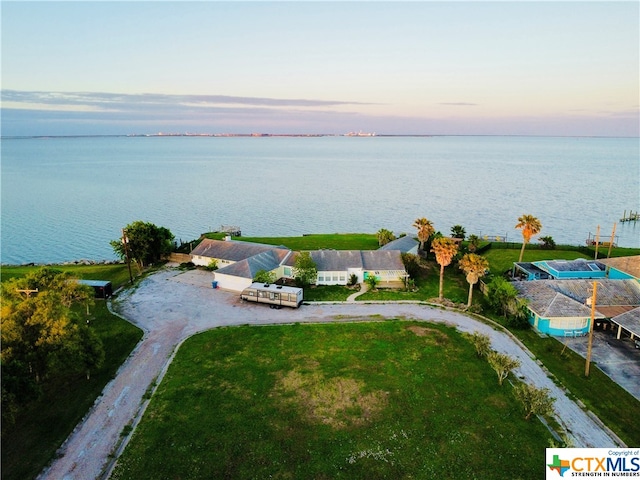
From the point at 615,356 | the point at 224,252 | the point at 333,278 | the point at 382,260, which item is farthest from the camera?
the point at 224,252

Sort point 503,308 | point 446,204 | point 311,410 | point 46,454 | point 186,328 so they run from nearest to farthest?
1. point 46,454
2. point 311,410
3. point 186,328
4. point 503,308
5. point 446,204

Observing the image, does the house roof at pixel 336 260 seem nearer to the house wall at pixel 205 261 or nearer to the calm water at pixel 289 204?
the house wall at pixel 205 261

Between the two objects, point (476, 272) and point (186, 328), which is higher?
point (476, 272)

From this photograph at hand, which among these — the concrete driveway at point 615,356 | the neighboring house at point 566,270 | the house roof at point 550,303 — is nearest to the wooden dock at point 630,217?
the neighboring house at point 566,270

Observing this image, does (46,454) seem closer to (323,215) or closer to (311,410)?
(311,410)

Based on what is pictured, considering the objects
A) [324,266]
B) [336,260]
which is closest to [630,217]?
[336,260]

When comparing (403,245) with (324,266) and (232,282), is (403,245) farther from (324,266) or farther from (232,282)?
(232,282)

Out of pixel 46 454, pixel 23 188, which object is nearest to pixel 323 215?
pixel 46 454
